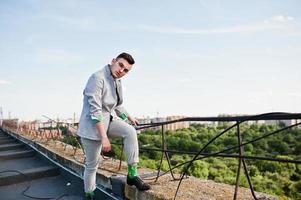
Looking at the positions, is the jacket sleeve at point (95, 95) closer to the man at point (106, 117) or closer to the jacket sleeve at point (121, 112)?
the man at point (106, 117)

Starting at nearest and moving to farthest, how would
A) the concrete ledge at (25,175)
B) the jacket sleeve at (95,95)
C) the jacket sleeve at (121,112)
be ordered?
the jacket sleeve at (95,95) → the jacket sleeve at (121,112) → the concrete ledge at (25,175)

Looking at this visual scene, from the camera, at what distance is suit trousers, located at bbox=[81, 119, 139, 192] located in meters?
2.66

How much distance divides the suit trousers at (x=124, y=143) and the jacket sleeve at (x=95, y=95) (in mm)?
260

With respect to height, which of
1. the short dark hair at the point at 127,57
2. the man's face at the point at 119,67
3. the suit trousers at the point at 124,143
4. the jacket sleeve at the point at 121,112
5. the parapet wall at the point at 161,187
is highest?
the short dark hair at the point at 127,57

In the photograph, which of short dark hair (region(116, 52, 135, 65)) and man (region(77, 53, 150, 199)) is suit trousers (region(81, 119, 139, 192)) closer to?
man (region(77, 53, 150, 199))

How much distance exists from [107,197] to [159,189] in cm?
70

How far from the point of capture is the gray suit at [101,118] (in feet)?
8.41

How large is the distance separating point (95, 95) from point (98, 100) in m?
0.05

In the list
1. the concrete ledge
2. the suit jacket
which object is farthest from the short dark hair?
the concrete ledge

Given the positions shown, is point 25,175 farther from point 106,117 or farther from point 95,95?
point 95,95

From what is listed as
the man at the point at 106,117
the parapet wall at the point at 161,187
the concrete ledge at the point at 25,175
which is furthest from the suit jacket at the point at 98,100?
the concrete ledge at the point at 25,175

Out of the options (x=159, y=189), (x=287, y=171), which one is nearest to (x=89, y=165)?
(x=159, y=189)

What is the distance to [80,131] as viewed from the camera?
270 cm

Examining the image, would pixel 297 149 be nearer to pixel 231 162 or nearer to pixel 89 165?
pixel 231 162
